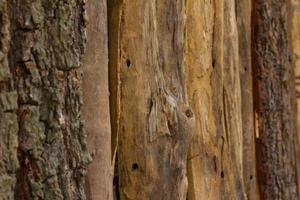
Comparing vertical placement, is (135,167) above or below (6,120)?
below

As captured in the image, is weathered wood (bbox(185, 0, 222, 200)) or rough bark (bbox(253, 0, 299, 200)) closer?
weathered wood (bbox(185, 0, 222, 200))

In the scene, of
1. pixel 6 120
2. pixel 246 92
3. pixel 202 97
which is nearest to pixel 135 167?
pixel 202 97

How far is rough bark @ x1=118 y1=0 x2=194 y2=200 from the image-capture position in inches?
67.4

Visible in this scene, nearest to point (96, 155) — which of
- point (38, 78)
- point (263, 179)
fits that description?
point (38, 78)

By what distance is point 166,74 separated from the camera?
177cm

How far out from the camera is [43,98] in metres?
1.37

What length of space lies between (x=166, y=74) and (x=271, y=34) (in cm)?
73

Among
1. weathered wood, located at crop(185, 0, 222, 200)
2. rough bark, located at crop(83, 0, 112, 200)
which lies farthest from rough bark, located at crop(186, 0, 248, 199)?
rough bark, located at crop(83, 0, 112, 200)

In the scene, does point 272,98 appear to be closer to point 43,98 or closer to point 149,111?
point 149,111

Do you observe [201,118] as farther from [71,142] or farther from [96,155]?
[71,142]

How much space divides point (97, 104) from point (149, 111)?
0.20 metres

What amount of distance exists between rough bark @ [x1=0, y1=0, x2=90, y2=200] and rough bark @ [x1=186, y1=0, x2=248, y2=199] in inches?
22.8

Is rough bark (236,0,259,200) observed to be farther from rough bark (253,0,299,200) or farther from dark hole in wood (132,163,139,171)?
dark hole in wood (132,163,139,171)

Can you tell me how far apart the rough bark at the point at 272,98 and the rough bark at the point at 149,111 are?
26.0 inches
